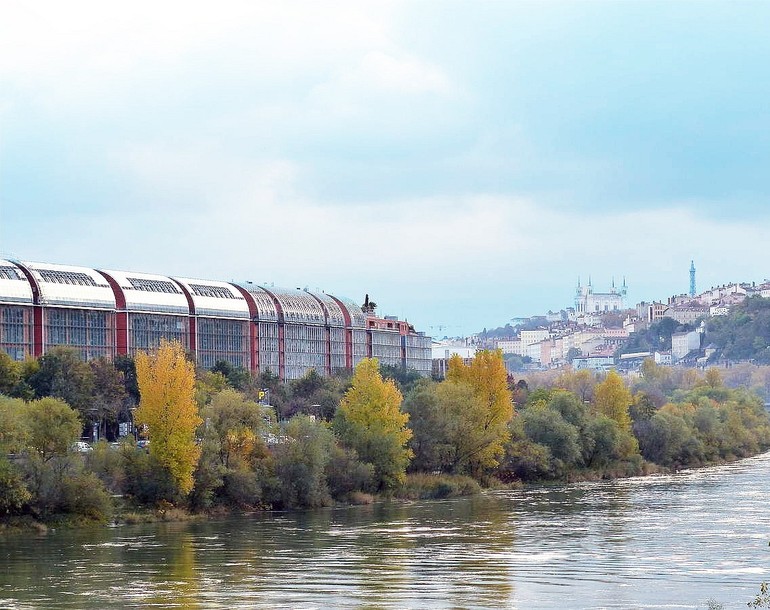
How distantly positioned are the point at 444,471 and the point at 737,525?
23080 millimetres

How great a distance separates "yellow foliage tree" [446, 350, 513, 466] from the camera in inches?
3152

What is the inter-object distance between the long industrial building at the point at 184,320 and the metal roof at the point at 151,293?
0.28 feet

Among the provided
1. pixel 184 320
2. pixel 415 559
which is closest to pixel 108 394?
pixel 184 320

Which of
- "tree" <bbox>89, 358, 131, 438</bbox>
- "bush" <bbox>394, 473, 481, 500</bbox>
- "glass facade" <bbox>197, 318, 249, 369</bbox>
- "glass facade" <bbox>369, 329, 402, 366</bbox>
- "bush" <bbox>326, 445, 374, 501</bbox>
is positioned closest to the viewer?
"bush" <bbox>326, 445, 374, 501</bbox>

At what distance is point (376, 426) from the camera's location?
72.8 metres

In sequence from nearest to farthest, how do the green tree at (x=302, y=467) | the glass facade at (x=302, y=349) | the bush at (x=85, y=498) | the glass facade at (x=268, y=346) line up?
the bush at (x=85, y=498) < the green tree at (x=302, y=467) < the glass facade at (x=268, y=346) < the glass facade at (x=302, y=349)

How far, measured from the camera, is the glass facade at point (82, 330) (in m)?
95.8

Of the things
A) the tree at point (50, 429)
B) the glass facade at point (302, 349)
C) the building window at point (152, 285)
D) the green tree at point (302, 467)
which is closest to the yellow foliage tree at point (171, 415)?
the tree at point (50, 429)

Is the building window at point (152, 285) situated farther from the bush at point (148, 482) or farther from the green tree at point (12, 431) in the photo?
the green tree at point (12, 431)

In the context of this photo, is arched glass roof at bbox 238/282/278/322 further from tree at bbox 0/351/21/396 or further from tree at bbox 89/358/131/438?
tree at bbox 0/351/21/396

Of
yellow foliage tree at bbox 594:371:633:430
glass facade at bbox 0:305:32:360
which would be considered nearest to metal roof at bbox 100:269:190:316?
glass facade at bbox 0:305:32:360

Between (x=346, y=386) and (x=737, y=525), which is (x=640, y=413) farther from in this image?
(x=737, y=525)

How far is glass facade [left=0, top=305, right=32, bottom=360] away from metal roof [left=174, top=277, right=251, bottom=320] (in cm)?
1777

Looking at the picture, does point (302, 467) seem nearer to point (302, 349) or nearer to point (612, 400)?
point (612, 400)
